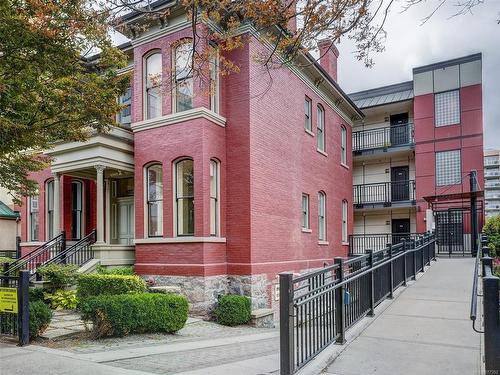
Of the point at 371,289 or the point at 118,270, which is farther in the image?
the point at 118,270

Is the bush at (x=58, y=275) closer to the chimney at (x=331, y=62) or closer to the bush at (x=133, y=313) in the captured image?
the bush at (x=133, y=313)

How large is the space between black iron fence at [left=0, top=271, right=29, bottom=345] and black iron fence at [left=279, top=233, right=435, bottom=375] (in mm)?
4884

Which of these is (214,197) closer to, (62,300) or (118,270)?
(118,270)

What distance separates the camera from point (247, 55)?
1462cm

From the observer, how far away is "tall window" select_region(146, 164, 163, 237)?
1466 cm

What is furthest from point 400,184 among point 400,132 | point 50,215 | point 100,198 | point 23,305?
point 23,305

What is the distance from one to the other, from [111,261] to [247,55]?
8093 mm

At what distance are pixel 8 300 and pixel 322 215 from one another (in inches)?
601

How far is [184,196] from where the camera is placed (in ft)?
46.3

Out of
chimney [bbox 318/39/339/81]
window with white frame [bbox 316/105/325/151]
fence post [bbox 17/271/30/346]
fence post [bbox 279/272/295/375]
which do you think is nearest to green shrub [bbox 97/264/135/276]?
fence post [bbox 17/271/30/346]

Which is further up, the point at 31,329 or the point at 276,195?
the point at 276,195

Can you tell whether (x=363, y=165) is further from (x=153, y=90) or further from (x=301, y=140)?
(x=153, y=90)

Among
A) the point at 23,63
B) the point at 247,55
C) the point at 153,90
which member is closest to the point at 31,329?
the point at 23,63

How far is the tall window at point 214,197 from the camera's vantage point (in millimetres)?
14039
